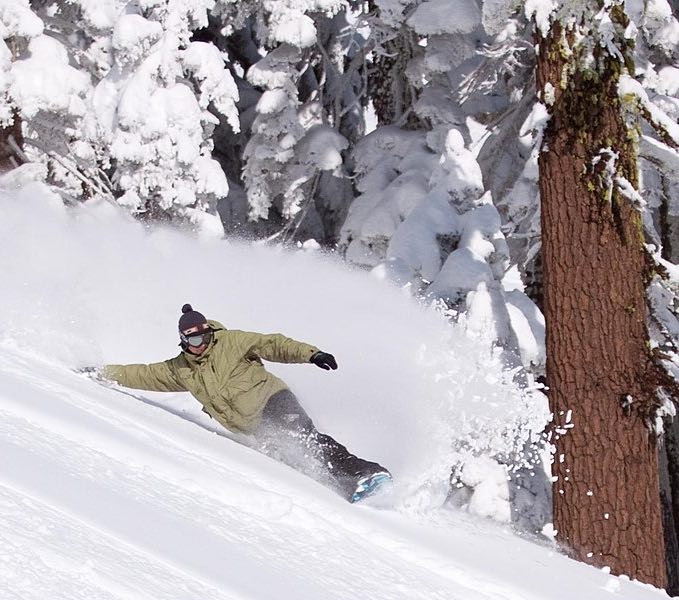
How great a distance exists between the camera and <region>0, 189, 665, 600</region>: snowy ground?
431 cm

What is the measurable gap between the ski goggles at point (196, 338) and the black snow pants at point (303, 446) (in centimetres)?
69

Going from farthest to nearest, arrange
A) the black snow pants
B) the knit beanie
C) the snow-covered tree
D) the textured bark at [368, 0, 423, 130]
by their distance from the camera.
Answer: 1. the textured bark at [368, 0, 423, 130]
2. the snow-covered tree
3. the knit beanie
4. the black snow pants

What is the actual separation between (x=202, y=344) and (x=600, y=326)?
9.68ft

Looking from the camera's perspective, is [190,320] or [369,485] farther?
[190,320]

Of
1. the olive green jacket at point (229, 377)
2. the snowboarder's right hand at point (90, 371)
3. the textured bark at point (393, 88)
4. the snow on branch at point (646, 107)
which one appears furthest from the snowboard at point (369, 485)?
the textured bark at point (393, 88)

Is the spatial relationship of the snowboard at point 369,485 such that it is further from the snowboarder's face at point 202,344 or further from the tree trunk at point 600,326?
the tree trunk at point 600,326

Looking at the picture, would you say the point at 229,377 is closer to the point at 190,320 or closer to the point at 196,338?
the point at 196,338

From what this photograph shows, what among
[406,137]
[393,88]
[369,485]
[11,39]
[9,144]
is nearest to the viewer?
[369,485]

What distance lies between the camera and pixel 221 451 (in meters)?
6.55

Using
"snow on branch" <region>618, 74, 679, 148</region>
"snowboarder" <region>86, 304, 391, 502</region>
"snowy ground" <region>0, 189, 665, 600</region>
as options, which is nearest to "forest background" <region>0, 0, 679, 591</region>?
"snow on branch" <region>618, 74, 679, 148</region>

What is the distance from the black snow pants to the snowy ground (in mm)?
280

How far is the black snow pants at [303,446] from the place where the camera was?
668 cm

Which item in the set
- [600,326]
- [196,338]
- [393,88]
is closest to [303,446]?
[196,338]

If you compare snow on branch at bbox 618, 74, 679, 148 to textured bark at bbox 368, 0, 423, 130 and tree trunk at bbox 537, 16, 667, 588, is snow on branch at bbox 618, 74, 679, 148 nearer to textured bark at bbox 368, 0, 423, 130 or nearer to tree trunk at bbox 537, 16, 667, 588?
tree trunk at bbox 537, 16, 667, 588
